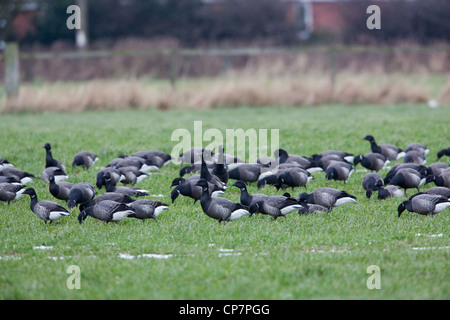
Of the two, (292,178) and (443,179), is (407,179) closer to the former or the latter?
(443,179)

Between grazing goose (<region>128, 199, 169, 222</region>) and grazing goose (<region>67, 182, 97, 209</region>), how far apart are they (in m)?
1.03

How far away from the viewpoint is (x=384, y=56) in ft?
95.9

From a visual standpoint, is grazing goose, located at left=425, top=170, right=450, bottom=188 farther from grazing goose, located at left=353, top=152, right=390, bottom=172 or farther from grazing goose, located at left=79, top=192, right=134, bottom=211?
grazing goose, located at left=79, top=192, right=134, bottom=211

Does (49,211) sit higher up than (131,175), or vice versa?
(131,175)

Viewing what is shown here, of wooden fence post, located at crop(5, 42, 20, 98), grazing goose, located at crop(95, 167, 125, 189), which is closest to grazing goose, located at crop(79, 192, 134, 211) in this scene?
grazing goose, located at crop(95, 167, 125, 189)

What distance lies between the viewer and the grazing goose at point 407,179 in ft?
30.4

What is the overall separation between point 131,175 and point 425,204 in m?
4.69

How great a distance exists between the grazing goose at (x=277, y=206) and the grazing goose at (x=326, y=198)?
0.34 meters

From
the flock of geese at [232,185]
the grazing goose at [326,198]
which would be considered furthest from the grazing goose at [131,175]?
the grazing goose at [326,198]

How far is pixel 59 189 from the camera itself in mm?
9094

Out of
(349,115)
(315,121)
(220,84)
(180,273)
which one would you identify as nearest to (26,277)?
(180,273)

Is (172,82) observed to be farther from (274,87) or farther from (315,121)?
(315,121)

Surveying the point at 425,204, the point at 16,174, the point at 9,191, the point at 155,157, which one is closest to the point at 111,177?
the point at 9,191
